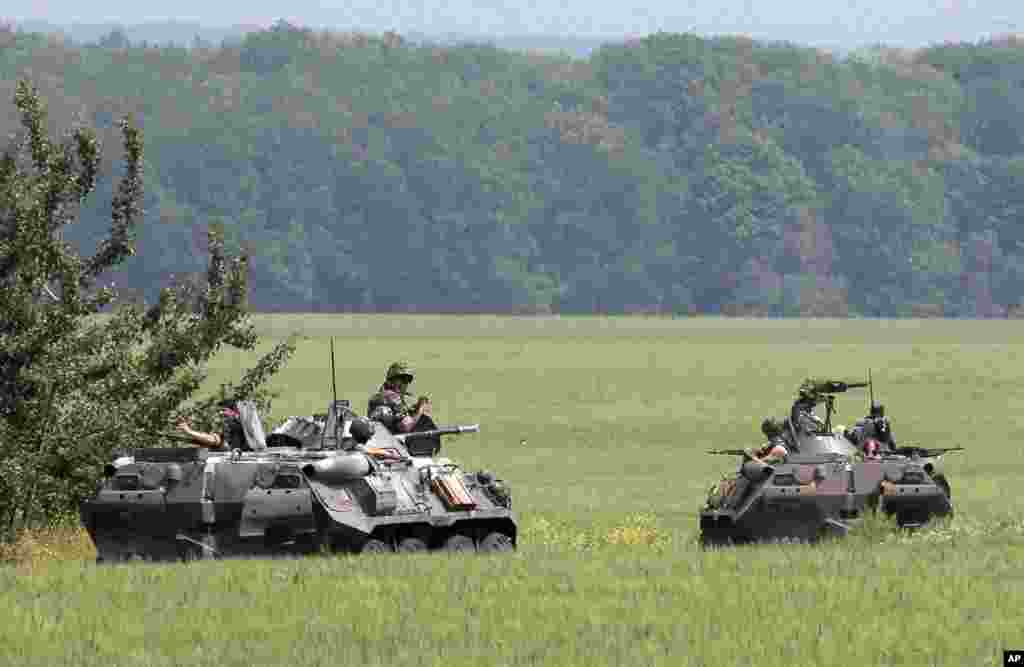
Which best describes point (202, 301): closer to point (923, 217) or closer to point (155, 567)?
point (155, 567)

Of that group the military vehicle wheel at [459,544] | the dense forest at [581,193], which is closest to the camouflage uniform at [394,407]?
the military vehicle wheel at [459,544]

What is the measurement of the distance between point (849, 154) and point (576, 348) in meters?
66.2

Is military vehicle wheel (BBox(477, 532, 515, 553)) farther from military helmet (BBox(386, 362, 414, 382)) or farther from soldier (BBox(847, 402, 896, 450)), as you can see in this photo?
soldier (BBox(847, 402, 896, 450))

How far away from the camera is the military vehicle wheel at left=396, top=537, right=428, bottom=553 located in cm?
2792

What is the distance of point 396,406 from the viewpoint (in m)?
29.3

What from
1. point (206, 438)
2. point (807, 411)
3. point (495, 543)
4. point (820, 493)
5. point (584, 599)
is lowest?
point (495, 543)

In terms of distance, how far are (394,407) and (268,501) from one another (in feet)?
9.50

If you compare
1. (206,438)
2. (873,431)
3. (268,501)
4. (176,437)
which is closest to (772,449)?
(873,431)

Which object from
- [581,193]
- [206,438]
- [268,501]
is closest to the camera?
[268,501]

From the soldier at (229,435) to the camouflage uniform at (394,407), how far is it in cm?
125

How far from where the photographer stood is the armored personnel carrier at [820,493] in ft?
98.0

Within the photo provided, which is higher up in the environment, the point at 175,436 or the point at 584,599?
the point at 175,436

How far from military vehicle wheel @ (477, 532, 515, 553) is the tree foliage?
3829 millimetres

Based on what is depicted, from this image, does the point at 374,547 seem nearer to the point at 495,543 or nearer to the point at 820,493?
the point at 495,543
